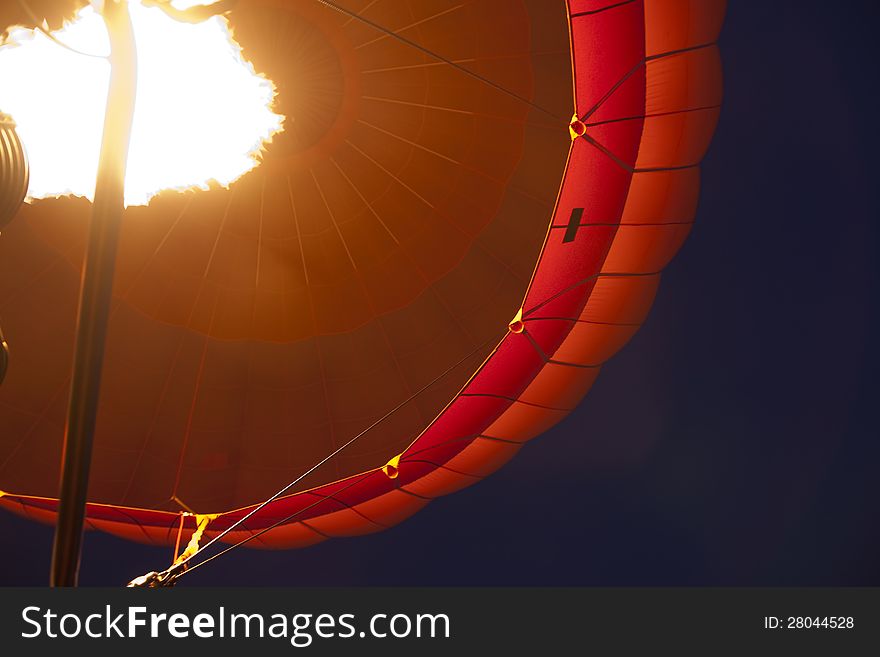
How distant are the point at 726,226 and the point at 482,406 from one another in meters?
1.26

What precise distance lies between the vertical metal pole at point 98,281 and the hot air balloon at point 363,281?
161 cm

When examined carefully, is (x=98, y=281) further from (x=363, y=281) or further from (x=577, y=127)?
(x=363, y=281)

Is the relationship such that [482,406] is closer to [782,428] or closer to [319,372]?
[319,372]

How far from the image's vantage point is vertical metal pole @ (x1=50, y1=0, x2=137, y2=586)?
669 mm

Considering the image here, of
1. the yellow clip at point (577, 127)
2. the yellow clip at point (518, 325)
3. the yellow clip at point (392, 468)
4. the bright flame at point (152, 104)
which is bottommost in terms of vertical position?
the yellow clip at point (392, 468)

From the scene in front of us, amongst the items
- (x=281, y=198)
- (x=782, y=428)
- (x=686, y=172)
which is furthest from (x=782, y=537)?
(x=281, y=198)

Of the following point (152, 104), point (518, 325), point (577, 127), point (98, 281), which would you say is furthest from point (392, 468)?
point (98, 281)

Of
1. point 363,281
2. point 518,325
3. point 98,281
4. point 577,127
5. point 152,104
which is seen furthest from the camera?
point 363,281

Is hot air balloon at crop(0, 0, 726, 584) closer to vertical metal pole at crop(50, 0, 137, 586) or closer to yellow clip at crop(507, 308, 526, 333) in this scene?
yellow clip at crop(507, 308, 526, 333)

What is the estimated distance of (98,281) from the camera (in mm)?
673

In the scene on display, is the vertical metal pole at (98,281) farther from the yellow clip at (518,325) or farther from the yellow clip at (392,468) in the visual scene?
the yellow clip at (392,468)

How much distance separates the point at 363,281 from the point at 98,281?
2245mm

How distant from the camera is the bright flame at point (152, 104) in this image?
8.11 feet

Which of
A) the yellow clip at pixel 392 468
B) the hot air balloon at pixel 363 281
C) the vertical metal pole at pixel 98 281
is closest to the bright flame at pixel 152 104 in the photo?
the hot air balloon at pixel 363 281
